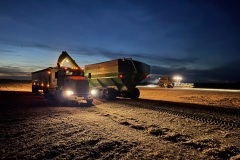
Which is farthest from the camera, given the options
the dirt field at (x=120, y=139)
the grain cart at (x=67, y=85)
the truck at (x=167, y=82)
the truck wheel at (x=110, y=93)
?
the truck at (x=167, y=82)

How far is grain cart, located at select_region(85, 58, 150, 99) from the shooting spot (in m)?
18.4

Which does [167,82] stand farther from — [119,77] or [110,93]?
[119,77]

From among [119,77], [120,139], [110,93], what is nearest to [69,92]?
[119,77]

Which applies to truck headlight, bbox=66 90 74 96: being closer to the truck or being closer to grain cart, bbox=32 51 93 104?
grain cart, bbox=32 51 93 104

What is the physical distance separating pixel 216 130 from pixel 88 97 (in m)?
9.51

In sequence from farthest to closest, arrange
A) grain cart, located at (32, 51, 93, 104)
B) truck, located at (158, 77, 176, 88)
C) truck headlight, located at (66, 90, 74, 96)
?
1. truck, located at (158, 77, 176, 88)
2. grain cart, located at (32, 51, 93, 104)
3. truck headlight, located at (66, 90, 74, 96)

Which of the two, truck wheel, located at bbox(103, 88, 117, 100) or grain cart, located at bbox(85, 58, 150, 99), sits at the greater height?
grain cart, located at bbox(85, 58, 150, 99)

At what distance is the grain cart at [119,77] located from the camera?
18.4 metres

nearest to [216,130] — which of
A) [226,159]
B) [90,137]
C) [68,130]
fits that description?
[226,159]

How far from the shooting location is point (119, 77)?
18.1 meters

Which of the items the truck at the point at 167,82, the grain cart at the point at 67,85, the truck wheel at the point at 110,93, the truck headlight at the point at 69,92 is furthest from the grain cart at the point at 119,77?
the truck at the point at 167,82

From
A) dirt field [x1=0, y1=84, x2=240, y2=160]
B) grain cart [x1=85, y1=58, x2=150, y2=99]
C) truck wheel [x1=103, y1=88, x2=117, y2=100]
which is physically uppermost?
grain cart [x1=85, y1=58, x2=150, y2=99]

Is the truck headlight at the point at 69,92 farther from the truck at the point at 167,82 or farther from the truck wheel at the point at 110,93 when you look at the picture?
the truck at the point at 167,82

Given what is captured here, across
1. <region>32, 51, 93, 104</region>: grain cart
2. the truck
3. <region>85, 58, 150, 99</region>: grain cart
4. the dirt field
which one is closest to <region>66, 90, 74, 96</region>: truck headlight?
<region>32, 51, 93, 104</region>: grain cart
